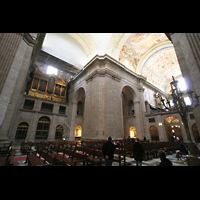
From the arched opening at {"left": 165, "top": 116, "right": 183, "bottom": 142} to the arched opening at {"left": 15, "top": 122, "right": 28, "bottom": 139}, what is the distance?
18.3 metres

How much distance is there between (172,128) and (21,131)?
19296 mm

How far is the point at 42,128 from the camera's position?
48.5 ft

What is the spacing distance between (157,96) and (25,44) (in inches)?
836

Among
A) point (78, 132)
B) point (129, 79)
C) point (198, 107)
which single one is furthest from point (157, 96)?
point (198, 107)

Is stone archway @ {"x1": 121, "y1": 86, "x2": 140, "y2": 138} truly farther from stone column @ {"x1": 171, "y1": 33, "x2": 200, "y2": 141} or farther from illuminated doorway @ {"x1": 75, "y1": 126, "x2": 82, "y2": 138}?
stone column @ {"x1": 171, "y1": 33, "x2": 200, "y2": 141}

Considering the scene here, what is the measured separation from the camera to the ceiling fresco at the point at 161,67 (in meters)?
18.2

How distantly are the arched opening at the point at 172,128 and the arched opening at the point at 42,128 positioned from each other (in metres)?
16.5

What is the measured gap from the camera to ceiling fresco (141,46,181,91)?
18250 millimetres

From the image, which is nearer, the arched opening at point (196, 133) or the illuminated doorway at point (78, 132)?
the arched opening at point (196, 133)

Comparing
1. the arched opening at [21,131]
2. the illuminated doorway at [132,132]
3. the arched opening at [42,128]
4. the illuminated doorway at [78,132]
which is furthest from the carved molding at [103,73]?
the arched opening at [21,131]

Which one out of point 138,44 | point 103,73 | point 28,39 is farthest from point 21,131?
point 138,44

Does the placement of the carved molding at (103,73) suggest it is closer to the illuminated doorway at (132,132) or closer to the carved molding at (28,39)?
the carved molding at (28,39)
